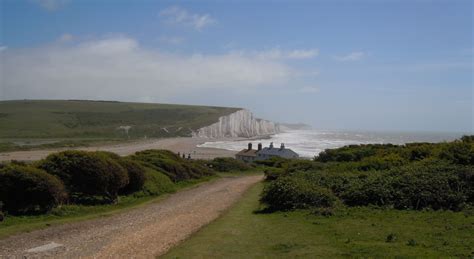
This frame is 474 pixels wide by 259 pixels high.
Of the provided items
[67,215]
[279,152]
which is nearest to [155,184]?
[67,215]

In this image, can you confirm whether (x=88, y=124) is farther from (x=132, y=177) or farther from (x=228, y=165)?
(x=132, y=177)

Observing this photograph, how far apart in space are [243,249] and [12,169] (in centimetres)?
1225

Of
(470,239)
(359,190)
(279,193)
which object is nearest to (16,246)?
(279,193)

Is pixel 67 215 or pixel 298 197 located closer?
pixel 67 215

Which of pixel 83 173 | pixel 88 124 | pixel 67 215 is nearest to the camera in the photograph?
pixel 67 215

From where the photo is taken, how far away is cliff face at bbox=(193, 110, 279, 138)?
534 ft

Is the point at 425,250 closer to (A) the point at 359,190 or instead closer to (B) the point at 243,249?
(B) the point at 243,249

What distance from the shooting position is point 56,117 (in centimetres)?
18625

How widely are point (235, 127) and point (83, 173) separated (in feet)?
506

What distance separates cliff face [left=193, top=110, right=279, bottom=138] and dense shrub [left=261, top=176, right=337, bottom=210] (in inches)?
5346

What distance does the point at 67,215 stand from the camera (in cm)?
2005

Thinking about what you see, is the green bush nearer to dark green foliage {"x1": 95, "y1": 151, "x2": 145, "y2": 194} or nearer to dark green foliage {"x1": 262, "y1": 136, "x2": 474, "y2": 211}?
dark green foliage {"x1": 95, "y1": 151, "x2": 145, "y2": 194}

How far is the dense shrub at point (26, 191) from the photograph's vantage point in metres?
19.2

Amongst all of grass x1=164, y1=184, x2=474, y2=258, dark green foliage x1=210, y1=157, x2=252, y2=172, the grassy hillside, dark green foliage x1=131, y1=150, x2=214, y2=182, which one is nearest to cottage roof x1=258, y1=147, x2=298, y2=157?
dark green foliage x1=210, y1=157, x2=252, y2=172
